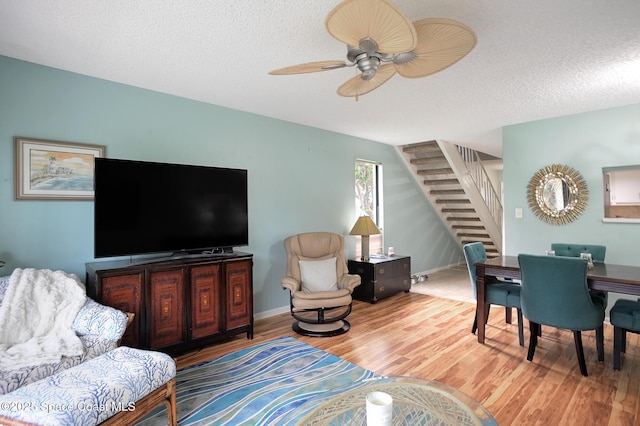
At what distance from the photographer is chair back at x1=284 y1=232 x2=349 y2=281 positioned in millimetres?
3670

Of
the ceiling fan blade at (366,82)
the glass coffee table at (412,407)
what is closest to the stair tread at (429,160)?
the ceiling fan blade at (366,82)

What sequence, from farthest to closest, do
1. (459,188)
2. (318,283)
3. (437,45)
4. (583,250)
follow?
(459,188) → (318,283) → (583,250) → (437,45)

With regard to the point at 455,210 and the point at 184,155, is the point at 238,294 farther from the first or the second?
the point at 455,210

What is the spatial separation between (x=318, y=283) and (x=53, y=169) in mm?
2575

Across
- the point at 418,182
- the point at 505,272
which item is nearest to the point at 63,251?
the point at 505,272

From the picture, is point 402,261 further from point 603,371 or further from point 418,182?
point 603,371

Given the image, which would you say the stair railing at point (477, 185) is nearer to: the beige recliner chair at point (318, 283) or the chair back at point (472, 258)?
the chair back at point (472, 258)

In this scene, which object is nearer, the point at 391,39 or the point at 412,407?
the point at 412,407

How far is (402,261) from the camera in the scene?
192 inches

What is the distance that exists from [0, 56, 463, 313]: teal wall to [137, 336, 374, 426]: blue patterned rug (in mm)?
1161

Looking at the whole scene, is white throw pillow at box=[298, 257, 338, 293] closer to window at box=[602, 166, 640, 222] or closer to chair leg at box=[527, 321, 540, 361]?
chair leg at box=[527, 321, 540, 361]

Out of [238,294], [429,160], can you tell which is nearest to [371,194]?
[429,160]

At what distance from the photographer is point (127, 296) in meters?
2.50

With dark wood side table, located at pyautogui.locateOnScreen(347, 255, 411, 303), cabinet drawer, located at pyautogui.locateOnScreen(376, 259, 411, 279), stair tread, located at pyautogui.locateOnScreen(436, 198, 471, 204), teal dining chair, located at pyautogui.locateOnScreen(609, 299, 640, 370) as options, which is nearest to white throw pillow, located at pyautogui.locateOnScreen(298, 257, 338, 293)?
dark wood side table, located at pyautogui.locateOnScreen(347, 255, 411, 303)
